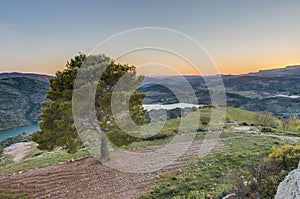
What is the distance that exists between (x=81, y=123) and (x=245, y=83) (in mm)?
A: 114729

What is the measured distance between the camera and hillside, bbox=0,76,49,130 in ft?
314

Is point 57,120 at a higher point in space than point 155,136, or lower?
higher

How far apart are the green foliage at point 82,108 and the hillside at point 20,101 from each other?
296 feet

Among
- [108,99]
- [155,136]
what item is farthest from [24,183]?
[155,136]

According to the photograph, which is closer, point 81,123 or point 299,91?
point 81,123

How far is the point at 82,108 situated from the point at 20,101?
11232 centimetres

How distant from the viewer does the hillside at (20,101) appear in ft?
314

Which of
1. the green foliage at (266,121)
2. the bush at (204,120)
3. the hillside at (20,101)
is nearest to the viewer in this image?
the bush at (204,120)

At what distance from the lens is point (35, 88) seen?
122 m

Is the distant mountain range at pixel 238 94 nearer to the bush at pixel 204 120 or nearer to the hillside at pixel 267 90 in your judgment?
the hillside at pixel 267 90

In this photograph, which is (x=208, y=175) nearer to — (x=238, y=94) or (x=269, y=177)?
(x=269, y=177)

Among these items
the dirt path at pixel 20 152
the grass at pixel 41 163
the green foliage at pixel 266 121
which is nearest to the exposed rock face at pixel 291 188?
the grass at pixel 41 163

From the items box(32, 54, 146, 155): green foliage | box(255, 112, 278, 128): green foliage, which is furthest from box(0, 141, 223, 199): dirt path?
box(255, 112, 278, 128): green foliage

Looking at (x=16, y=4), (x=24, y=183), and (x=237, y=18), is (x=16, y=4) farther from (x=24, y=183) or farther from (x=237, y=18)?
(x=237, y=18)
